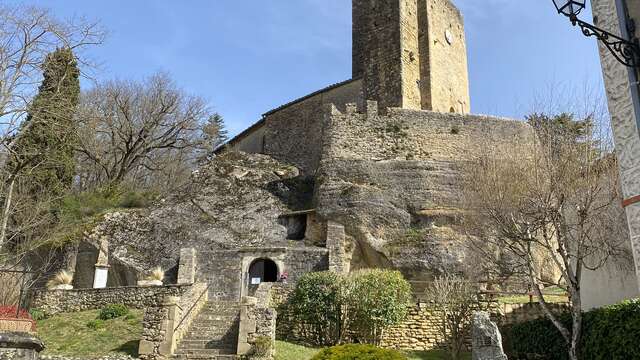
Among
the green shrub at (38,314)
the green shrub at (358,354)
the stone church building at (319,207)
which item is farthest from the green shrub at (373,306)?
the green shrub at (38,314)

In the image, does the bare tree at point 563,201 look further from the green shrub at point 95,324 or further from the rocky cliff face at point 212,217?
the green shrub at point 95,324

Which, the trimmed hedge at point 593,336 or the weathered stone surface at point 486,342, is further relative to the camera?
the weathered stone surface at point 486,342

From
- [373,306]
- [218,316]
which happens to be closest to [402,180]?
[373,306]

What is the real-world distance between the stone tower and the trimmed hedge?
54.1ft

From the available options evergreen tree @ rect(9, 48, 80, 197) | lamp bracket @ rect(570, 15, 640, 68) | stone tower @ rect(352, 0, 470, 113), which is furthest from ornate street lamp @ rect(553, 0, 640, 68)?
stone tower @ rect(352, 0, 470, 113)

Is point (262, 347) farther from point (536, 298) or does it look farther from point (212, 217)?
point (212, 217)

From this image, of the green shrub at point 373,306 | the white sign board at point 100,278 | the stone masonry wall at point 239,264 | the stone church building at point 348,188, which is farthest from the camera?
the stone church building at point 348,188

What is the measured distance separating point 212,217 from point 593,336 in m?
16.5

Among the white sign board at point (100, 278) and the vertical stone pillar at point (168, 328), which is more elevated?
the white sign board at point (100, 278)

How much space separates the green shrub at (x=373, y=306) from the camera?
17734 mm

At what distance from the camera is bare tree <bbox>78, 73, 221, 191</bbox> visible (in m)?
34.8

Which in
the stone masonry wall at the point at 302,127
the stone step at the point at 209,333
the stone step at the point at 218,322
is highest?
the stone masonry wall at the point at 302,127

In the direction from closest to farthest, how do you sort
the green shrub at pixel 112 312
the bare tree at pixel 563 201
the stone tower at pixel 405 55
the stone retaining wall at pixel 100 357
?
1. the bare tree at pixel 563 201
2. the stone retaining wall at pixel 100 357
3. the green shrub at pixel 112 312
4. the stone tower at pixel 405 55

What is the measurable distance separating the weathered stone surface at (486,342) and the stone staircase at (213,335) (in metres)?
5.87
